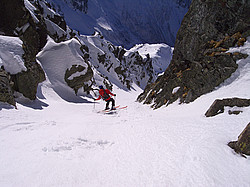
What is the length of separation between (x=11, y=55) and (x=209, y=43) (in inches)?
586

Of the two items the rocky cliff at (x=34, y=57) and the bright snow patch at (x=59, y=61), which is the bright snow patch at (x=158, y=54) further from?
the bright snow patch at (x=59, y=61)

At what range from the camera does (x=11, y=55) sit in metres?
9.64

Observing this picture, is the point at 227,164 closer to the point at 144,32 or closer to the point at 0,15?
the point at 0,15

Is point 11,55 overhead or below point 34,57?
overhead

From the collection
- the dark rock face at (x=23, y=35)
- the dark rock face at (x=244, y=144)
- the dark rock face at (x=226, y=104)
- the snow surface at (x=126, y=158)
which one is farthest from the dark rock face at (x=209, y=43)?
the dark rock face at (x=23, y=35)

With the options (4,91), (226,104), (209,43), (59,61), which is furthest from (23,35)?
(226,104)

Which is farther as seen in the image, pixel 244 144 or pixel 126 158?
pixel 126 158

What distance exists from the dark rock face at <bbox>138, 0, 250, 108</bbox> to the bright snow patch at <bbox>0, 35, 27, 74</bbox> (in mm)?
11523

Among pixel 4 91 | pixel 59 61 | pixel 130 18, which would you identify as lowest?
pixel 59 61

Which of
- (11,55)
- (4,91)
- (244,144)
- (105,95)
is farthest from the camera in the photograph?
(105,95)

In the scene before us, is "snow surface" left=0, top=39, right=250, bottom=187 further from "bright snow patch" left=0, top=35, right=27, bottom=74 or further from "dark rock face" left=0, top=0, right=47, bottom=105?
"dark rock face" left=0, top=0, right=47, bottom=105

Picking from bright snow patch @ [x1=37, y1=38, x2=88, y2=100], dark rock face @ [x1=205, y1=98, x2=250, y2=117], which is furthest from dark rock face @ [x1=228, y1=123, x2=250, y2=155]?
bright snow patch @ [x1=37, y1=38, x2=88, y2=100]

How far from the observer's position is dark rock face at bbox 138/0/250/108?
8.83m

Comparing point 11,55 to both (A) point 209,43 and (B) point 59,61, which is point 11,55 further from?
(A) point 209,43
